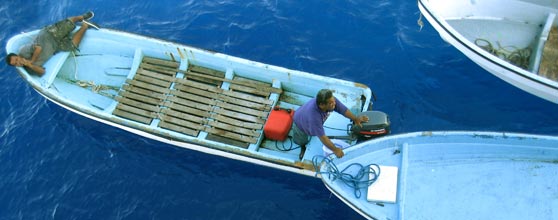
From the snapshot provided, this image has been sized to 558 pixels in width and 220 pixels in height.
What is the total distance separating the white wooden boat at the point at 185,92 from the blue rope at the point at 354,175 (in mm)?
660

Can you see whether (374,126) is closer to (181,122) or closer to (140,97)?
(181,122)

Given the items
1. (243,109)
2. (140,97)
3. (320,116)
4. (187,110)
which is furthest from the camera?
(140,97)

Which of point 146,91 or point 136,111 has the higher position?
point 146,91

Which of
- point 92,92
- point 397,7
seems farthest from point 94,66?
Result: point 397,7

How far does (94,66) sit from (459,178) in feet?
26.8

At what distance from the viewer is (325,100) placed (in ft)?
22.5

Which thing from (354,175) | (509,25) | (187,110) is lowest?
(354,175)

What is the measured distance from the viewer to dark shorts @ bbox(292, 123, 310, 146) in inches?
320

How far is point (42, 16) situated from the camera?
1295cm

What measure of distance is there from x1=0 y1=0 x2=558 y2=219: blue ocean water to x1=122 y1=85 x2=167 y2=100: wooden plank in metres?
1.09

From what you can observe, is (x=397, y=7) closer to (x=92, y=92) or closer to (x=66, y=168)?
(x=92, y=92)

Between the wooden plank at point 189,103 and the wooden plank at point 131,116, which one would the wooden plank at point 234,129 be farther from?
the wooden plank at point 131,116

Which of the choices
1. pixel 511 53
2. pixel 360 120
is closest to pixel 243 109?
pixel 360 120

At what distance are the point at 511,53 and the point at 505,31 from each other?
59cm
